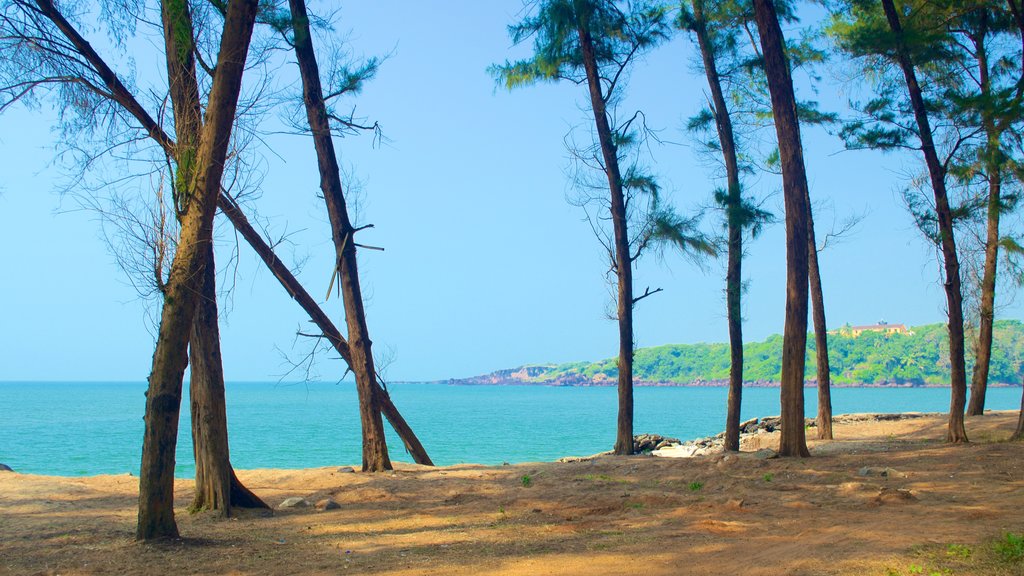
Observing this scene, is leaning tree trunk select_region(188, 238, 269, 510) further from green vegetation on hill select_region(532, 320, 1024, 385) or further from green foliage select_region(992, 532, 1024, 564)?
green vegetation on hill select_region(532, 320, 1024, 385)

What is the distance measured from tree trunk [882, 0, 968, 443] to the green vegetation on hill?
7552cm

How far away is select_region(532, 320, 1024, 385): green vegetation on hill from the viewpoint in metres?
91.1

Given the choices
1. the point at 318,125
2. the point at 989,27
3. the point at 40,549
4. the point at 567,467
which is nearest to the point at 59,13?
the point at 318,125

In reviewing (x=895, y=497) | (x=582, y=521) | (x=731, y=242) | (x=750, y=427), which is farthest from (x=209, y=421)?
(x=750, y=427)

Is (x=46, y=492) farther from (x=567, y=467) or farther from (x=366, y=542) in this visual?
(x=567, y=467)

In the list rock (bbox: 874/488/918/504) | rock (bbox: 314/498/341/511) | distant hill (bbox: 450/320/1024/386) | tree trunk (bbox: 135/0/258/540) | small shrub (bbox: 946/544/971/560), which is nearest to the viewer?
small shrub (bbox: 946/544/971/560)

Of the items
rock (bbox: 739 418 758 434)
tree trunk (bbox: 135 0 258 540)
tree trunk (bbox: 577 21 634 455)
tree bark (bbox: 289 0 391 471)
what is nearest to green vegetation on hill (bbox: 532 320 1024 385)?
rock (bbox: 739 418 758 434)

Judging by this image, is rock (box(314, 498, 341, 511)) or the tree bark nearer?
rock (box(314, 498, 341, 511))

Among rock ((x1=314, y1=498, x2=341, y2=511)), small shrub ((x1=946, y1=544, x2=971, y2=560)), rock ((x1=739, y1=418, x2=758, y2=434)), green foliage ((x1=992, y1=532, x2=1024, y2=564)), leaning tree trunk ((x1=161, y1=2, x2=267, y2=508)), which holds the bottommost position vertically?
rock ((x1=739, y1=418, x2=758, y2=434))

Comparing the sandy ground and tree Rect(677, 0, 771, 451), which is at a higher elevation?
tree Rect(677, 0, 771, 451)

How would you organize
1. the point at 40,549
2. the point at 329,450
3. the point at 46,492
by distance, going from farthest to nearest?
the point at 329,450 < the point at 46,492 < the point at 40,549

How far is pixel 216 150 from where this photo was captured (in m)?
6.40

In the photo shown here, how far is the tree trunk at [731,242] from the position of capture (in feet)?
51.0

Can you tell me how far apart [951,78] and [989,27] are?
4.83ft
